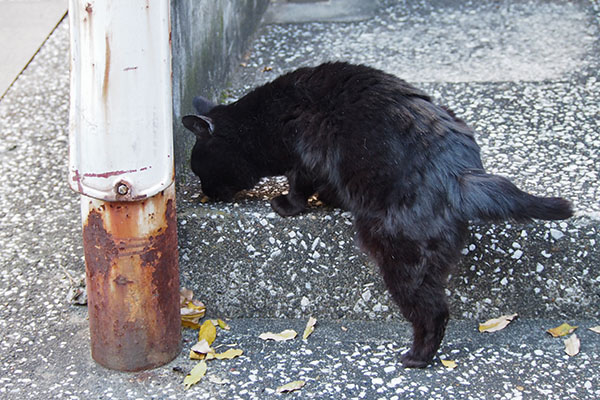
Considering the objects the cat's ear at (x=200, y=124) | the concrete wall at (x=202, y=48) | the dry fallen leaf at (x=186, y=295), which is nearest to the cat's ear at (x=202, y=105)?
the concrete wall at (x=202, y=48)

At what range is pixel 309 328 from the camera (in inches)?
123

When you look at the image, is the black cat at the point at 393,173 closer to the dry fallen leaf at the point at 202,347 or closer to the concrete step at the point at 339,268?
the concrete step at the point at 339,268

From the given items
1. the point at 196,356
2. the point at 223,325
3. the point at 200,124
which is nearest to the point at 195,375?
the point at 196,356

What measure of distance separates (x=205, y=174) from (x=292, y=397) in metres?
1.15

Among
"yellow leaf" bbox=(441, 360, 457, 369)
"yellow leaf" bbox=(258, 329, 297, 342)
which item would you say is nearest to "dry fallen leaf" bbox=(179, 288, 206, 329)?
"yellow leaf" bbox=(258, 329, 297, 342)

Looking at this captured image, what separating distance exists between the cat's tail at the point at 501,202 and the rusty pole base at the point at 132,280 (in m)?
1.08

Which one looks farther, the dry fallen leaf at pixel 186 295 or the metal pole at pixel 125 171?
the dry fallen leaf at pixel 186 295

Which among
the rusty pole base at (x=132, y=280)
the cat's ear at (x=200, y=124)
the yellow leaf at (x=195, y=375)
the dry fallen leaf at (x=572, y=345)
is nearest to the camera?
the rusty pole base at (x=132, y=280)

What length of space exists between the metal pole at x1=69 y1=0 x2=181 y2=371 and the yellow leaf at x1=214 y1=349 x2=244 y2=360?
0.22 m

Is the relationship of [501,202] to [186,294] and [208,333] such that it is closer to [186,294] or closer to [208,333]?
[208,333]

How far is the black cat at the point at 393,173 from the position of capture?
9.12 ft

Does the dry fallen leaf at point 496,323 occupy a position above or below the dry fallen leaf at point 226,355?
above

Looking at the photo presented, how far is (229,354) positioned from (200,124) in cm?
105

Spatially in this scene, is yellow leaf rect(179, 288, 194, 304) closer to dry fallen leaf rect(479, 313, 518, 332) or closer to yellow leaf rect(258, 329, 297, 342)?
yellow leaf rect(258, 329, 297, 342)
